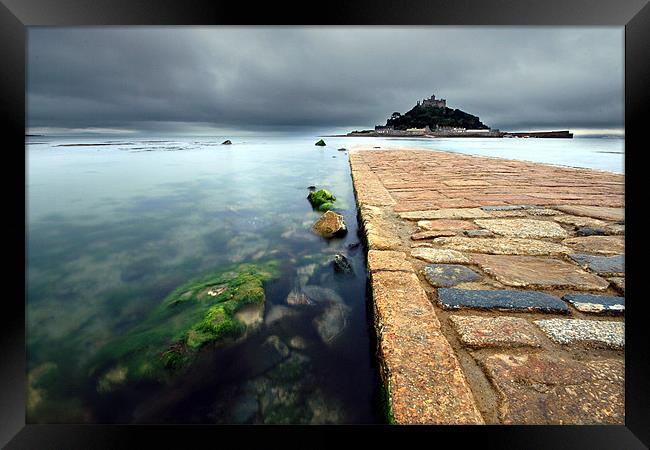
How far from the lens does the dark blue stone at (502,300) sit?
4.53ft

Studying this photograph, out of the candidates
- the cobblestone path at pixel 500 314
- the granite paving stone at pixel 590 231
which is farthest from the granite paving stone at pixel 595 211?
the granite paving stone at pixel 590 231

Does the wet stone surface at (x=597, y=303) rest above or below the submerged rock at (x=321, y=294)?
above

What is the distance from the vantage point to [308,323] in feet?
6.16

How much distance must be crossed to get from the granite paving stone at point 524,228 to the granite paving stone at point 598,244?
0.11m

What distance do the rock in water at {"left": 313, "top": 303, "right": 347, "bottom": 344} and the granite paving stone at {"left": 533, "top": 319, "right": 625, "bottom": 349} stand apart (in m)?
0.95

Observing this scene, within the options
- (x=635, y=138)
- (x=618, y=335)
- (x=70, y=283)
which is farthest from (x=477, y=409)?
(x=70, y=283)

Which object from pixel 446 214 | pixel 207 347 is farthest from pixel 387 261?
pixel 446 214

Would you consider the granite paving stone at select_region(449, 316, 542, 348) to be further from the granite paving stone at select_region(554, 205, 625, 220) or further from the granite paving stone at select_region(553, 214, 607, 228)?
the granite paving stone at select_region(554, 205, 625, 220)

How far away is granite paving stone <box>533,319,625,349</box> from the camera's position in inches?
45.6

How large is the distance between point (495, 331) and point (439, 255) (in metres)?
0.76

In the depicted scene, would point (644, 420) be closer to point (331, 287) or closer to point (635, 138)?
point (635, 138)

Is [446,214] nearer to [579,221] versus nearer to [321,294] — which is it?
[579,221]

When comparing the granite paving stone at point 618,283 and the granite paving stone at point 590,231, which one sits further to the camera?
the granite paving stone at point 590,231

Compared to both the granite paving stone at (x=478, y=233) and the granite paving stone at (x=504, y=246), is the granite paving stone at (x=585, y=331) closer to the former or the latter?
the granite paving stone at (x=504, y=246)
